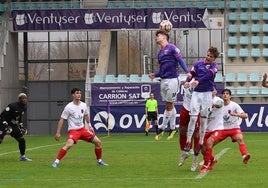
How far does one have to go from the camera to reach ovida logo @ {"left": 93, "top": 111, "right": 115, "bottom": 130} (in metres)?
37.8

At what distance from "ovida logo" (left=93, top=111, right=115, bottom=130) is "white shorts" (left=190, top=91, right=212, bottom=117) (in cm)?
2334

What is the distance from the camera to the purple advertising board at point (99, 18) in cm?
4000

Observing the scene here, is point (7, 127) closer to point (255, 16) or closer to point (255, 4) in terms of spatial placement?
point (255, 16)

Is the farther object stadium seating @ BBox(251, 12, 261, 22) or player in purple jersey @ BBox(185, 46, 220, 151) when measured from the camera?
stadium seating @ BBox(251, 12, 261, 22)

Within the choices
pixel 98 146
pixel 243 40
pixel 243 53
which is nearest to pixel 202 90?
pixel 98 146

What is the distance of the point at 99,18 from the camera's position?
40500mm

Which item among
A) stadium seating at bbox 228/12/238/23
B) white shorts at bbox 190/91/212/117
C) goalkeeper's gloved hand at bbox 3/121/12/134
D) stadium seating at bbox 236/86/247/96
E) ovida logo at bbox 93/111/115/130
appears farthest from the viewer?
stadium seating at bbox 228/12/238/23

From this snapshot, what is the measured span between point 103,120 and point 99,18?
5813mm

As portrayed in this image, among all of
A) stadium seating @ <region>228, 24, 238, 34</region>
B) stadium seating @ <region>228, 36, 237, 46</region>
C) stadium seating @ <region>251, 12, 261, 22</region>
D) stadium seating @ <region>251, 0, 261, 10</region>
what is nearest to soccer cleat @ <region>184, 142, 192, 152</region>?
stadium seating @ <region>228, 36, 237, 46</region>

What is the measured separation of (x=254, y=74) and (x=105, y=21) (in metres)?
8.23

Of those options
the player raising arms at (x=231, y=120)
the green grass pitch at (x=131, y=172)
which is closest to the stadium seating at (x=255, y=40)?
the green grass pitch at (x=131, y=172)

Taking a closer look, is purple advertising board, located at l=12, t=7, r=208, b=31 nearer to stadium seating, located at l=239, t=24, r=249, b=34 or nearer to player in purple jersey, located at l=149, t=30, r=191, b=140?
stadium seating, located at l=239, t=24, r=249, b=34

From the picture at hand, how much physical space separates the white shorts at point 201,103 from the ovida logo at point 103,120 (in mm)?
23340

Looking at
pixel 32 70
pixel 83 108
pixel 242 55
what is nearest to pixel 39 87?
pixel 32 70
